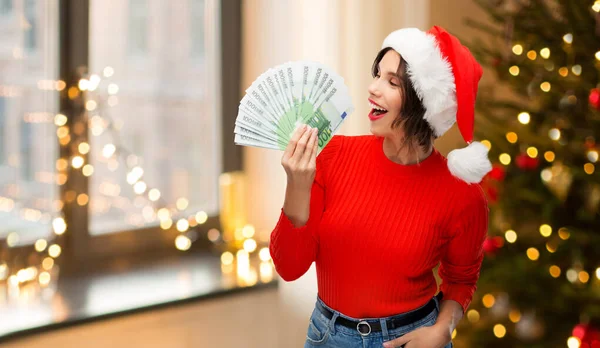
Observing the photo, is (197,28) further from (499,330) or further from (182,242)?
(499,330)

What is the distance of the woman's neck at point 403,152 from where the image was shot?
1543mm

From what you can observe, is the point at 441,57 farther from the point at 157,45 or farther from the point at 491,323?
the point at 157,45

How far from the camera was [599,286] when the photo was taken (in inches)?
92.1

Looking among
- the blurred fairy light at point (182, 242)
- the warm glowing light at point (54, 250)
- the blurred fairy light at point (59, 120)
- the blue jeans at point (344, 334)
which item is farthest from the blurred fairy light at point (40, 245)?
the blue jeans at point (344, 334)

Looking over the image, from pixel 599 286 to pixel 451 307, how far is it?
0.97 meters

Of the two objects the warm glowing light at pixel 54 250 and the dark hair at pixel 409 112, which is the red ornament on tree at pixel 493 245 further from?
the warm glowing light at pixel 54 250

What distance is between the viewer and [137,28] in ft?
9.98

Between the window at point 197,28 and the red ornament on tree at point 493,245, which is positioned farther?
the window at point 197,28

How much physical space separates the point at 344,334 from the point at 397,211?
0.28m

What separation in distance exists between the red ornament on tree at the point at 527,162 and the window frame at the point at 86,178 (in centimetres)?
125

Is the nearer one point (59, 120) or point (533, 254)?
point (533, 254)

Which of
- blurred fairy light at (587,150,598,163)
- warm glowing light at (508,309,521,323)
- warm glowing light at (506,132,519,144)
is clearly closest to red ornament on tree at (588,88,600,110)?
blurred fairy light at (587,150,598,163)

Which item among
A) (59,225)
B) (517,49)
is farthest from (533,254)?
(59,225)

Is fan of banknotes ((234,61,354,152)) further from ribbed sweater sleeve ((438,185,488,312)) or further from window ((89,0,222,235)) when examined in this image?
window ((89,0,222,235))
